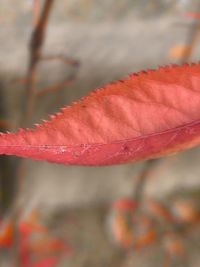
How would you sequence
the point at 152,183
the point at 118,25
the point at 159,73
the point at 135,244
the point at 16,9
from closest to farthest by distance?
the point at 159,73
the point at 16,9
the point at 118,25
the point at 135,244
the point at 152,183

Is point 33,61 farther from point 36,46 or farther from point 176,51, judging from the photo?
point 176,51

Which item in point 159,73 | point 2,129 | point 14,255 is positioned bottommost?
point 14,255

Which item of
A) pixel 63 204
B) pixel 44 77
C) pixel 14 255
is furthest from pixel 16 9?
pixel 63 204

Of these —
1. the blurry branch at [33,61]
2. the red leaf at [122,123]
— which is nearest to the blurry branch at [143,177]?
the blurry branch at [33,61]

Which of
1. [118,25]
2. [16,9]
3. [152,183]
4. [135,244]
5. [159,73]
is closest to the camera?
[159,73]

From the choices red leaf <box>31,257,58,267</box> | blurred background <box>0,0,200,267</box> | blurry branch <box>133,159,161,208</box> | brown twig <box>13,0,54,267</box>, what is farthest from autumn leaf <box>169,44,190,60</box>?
red leaf <box>31,257,58,267</box>

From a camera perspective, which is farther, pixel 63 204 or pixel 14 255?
pixel 63 204

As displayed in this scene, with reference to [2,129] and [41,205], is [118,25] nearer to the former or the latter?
[2,129]

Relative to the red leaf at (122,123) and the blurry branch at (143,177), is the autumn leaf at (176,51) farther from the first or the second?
the red leaf at (122,123)
